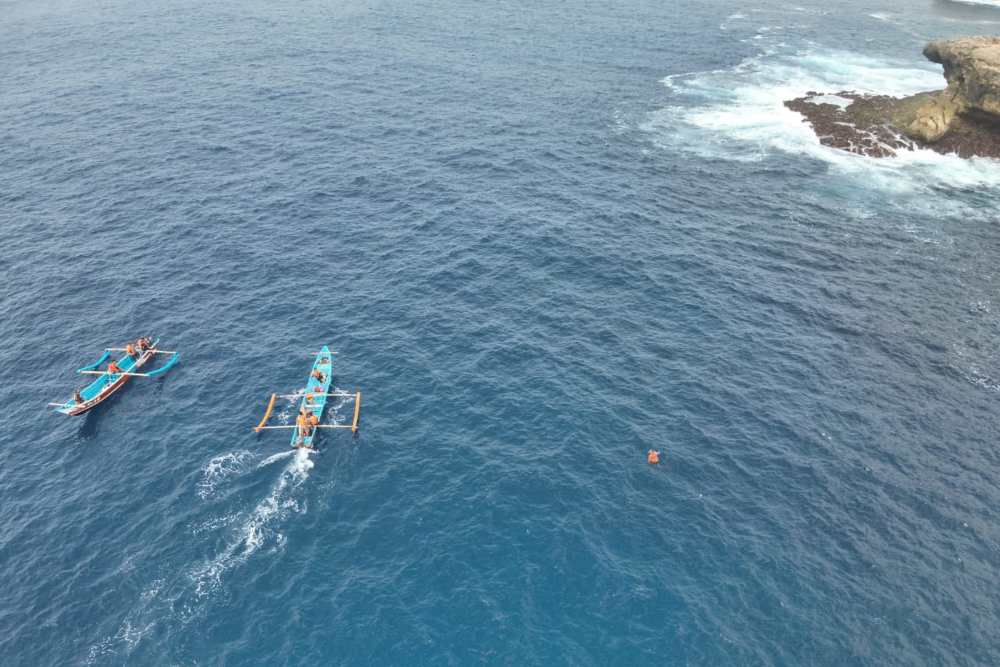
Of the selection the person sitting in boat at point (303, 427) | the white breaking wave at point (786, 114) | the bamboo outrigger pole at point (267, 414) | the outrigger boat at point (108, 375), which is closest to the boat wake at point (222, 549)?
the person sitting in boat at point (303, 427)

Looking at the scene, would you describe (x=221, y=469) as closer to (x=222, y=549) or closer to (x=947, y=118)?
(x=222, y=549)

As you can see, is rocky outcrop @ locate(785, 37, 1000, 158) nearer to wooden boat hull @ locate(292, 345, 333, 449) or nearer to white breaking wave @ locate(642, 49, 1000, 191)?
white breaking wave @ locate(642, 49, 1000, 191)

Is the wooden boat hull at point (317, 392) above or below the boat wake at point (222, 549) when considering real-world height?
above

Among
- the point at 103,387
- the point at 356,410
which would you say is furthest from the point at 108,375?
the point at 356,410

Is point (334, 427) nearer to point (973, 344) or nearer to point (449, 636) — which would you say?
point (449, 636)

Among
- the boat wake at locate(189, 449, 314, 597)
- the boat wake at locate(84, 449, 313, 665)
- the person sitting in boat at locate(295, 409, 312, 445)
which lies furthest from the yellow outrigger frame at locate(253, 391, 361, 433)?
the boat wake at locate(189, 449, 314, 597)

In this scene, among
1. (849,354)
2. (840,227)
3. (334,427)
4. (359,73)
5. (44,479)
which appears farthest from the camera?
(359,73)

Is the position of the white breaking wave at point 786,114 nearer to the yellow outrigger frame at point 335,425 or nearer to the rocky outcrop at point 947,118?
the rocky outcrop at point 947,118

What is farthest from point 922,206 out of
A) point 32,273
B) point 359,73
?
point 32,273
